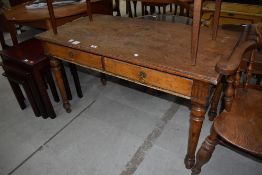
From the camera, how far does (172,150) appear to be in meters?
1.57

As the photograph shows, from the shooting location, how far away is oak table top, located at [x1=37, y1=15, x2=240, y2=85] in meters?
1.05

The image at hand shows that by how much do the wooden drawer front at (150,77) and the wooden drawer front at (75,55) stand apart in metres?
0.09

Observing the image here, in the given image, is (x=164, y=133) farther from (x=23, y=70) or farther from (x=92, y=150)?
(x=23, y=70)

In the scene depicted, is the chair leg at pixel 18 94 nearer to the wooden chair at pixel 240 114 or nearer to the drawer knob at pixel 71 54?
the drawer knob at pixel 71 54

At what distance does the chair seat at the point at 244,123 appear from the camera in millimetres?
974

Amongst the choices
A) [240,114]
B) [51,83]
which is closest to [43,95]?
Answer: [51,83]

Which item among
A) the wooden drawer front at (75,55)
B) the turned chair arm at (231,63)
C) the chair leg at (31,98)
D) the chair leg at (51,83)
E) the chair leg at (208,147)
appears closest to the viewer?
the turned chair arm at (231,63)

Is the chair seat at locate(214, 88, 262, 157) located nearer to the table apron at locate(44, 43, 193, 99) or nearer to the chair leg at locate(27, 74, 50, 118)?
the table apron at locate(44, 43, 193, 99)

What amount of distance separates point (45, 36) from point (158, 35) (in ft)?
2.54

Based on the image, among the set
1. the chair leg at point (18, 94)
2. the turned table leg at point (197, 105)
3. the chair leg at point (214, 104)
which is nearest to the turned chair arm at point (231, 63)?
the turned table leg at point (197, 105)

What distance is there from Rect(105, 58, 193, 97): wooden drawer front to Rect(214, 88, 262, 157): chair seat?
230mm

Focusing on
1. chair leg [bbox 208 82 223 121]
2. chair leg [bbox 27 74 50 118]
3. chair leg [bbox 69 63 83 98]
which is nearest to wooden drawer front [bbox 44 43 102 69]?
chair leg [bbox 27 74 50 118]

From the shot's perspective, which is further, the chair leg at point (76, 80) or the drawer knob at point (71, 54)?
the chair leg at point (76, 80)

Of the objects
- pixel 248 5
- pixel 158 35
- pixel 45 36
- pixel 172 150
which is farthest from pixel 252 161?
pixel 248 5
